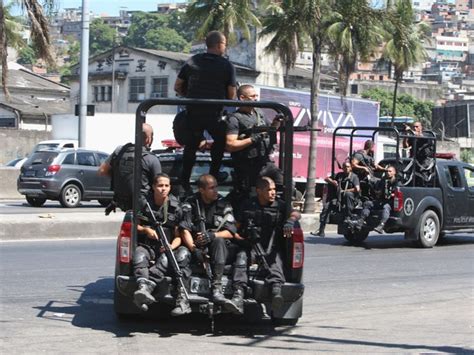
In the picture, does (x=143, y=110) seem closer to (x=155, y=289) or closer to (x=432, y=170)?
(x=155, y=289)

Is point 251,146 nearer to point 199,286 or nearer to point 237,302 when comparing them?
point 199,286

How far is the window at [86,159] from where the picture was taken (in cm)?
2779

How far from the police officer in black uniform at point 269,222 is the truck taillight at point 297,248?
8cm

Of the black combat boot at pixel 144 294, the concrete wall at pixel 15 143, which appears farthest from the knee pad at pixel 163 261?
the concrete wall at pixel 15 143

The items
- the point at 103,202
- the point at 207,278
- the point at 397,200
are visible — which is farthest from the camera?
the point at 103,202

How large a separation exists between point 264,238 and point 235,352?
128 cm

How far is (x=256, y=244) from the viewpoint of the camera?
919cm

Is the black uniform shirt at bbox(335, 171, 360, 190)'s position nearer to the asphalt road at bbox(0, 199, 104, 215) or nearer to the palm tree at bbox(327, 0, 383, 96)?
the asphalt road at bbox(0, 199, 104, 215)

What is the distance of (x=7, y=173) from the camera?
33.0 meters

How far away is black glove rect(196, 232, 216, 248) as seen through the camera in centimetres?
905

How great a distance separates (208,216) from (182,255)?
1.72 feet

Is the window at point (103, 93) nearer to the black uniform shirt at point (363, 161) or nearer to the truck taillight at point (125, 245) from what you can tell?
the black uniform shirt at point (363, 161)

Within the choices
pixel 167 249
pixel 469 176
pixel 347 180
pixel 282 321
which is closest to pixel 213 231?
pixel 167 249

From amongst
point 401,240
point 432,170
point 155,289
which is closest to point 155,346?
point 155,289
